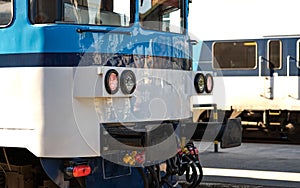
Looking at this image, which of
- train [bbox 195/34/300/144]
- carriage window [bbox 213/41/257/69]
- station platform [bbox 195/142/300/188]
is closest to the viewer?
station platform [bbox 195/142/300/188]

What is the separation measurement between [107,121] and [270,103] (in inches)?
344

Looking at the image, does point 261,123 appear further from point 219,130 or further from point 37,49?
point 37,49

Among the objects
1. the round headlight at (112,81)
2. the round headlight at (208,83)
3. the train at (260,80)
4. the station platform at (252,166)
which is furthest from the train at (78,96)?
the train at (260,80)

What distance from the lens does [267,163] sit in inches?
417

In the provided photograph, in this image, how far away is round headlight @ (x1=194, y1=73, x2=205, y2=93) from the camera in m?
6.65

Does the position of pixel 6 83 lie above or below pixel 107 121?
above

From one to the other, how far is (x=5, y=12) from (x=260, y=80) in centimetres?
923

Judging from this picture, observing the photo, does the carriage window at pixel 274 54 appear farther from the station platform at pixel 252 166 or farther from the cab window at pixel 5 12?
the cab window at pixel 5 12

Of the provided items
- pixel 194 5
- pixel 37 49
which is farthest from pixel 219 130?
pixel 194 5

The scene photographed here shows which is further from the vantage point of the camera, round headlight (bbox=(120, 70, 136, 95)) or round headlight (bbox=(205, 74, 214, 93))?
round headlight (bbox=(205, 74, 214, 93))

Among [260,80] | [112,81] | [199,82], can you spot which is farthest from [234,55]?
[112,81]

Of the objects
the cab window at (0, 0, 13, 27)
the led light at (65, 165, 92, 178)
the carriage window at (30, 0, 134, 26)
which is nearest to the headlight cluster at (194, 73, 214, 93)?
the carriage window at (30, 0, 134, 26)

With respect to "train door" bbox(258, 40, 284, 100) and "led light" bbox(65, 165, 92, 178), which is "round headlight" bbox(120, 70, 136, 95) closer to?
"led light" bbox(65, 165, 92, 178)

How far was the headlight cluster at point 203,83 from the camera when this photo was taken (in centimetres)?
666
